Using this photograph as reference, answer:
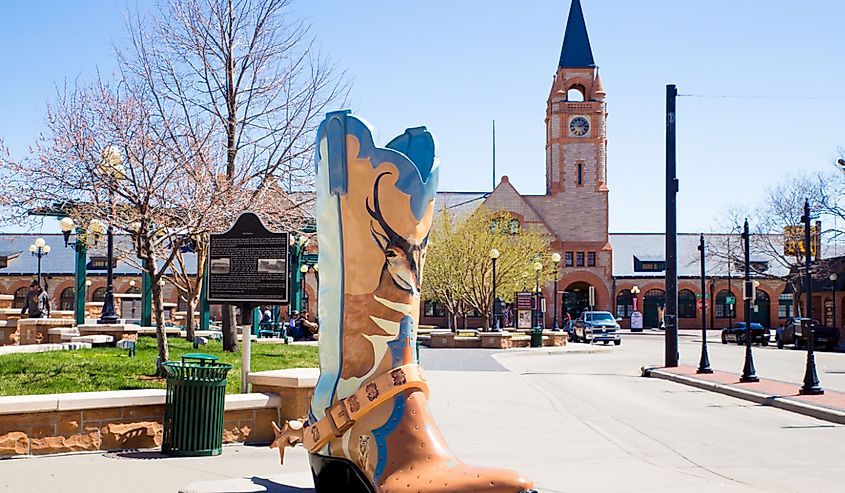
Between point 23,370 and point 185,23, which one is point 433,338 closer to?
point 185,23

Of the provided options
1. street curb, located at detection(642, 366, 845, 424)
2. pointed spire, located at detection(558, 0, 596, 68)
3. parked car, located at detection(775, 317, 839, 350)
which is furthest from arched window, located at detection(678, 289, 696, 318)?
street curb, located at detection(642, 366, 845, 424)

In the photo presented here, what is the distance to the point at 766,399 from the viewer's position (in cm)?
1515

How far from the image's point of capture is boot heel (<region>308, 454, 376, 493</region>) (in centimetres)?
505

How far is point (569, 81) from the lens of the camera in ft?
221

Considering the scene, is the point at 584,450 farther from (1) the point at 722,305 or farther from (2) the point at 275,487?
(1) the point at 722,305

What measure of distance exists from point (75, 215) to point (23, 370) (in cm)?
346

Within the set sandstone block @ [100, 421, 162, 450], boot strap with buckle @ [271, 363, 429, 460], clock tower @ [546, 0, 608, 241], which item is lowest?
sandstone block @ [100, 421, 162, 450]

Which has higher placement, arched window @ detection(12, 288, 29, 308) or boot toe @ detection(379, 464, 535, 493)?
arched window @ detection(12, 288, 29, 308)

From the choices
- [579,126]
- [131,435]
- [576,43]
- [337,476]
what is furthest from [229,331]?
[576,43]

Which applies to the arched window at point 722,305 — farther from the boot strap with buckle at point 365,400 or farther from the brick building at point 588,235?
the boot strap with buckle at point 365,400

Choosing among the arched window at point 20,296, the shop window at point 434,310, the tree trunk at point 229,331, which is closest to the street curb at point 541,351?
the tree trunk at point 229,331

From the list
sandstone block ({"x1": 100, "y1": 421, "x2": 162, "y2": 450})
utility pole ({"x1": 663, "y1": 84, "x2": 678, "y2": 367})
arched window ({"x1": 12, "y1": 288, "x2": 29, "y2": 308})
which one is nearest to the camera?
sandstone block ({"x1": 100, "y1": 421, "x2": 162, "y2": 450})

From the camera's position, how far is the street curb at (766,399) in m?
12.9

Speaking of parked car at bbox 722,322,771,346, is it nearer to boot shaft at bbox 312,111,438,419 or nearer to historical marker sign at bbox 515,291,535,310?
historical marker sign at bbox 515,291,535,310
